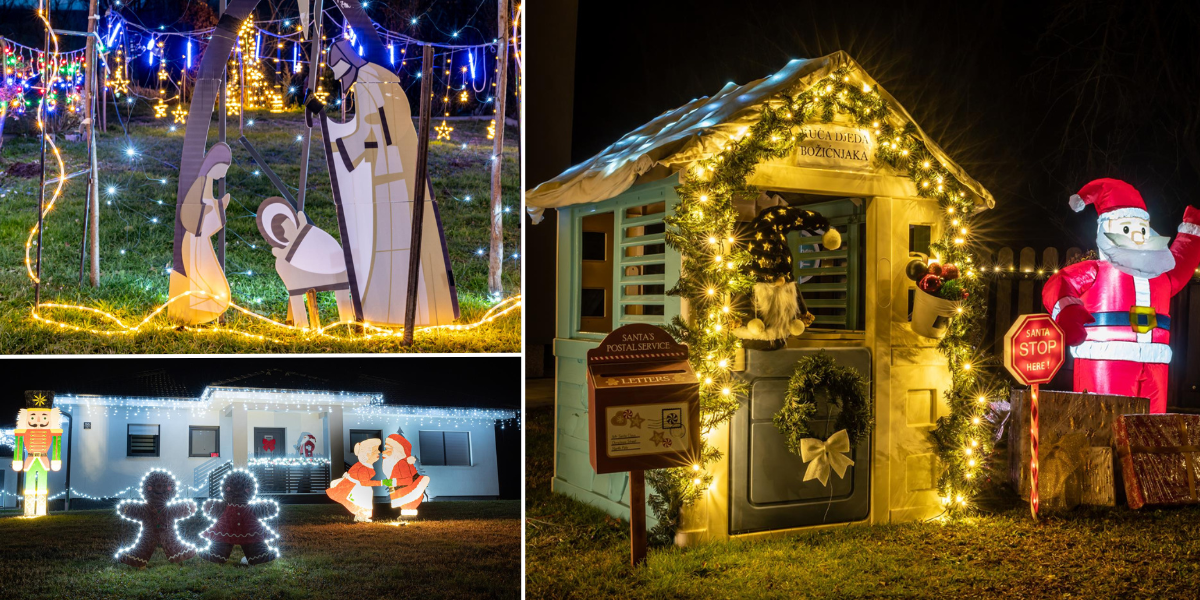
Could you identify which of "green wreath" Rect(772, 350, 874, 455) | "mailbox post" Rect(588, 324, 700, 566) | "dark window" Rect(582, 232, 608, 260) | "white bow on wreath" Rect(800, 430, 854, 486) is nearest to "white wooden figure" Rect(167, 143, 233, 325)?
"mailbox post" Rect(588, 324, 700, 566)

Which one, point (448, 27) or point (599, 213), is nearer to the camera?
point (448, 27)

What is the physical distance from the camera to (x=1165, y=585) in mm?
4867

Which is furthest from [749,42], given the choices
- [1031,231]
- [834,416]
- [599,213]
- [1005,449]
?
[834,416]

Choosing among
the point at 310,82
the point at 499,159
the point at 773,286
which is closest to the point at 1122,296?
the point at 773,286

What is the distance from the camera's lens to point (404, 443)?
4066 millimetres

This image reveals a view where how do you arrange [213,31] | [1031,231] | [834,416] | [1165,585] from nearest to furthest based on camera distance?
1. [213,31]
2. [1165,585]
3. [834,416]
4. [1031,231]

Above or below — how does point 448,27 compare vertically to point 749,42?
below

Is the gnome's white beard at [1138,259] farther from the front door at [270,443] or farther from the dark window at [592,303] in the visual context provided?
the front door at [270,443]

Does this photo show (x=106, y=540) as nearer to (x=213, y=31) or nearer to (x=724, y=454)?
(x=213, y=31)

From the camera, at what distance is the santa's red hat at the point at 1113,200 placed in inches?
276

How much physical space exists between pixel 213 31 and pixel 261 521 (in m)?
2.40

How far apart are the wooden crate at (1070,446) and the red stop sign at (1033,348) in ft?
1.39

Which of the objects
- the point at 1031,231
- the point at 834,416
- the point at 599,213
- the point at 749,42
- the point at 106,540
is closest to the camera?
the point at 106,540

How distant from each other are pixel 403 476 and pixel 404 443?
0.49ft
